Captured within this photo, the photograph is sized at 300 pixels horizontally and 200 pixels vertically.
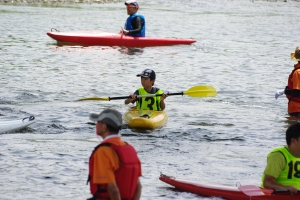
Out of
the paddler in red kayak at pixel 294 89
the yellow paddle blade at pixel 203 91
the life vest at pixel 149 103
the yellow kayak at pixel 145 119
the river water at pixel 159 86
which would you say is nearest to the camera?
the river water at pixel 159 86

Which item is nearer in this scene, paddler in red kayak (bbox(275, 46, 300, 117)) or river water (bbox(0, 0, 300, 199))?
river water (bbox(0, 0, 300, 199))

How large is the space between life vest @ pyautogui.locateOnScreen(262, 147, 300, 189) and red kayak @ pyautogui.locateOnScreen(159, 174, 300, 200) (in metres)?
0.13

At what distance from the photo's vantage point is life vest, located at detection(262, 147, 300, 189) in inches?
249

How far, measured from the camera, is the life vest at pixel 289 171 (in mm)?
6320

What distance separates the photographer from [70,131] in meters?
11.0

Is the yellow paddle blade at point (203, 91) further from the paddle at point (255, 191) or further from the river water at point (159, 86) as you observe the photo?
the paddle at point (255, 191)

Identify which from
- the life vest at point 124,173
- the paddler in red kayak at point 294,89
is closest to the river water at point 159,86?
the paddler in red kayak at point 294,89

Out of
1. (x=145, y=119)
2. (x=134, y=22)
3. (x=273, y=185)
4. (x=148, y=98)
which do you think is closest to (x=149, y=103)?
(x=148, y=98)

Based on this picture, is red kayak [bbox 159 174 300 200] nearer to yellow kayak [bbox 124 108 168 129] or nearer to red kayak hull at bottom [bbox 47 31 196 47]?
yellow kayak [bbox 124 108 168 129]

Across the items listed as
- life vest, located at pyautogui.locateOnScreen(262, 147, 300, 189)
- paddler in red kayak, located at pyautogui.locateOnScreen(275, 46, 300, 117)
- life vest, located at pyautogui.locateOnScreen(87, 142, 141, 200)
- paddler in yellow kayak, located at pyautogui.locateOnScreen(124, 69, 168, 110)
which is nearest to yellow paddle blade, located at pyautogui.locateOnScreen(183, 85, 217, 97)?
paddler in yellow kayak, located at pyautogui.locateOnScreen(124, 69, 168, 110)

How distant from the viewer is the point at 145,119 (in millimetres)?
10578

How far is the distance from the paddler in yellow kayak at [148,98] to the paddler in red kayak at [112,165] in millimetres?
5408

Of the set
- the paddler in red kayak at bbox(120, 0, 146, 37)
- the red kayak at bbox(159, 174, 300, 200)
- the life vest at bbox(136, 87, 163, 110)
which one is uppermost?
the paddler in red kayak at bbox(120, 0, 146, 37)

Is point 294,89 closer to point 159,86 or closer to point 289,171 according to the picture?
point 289,171
